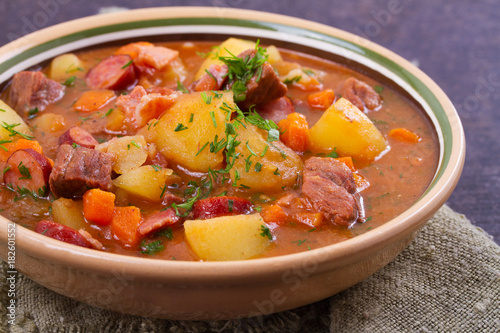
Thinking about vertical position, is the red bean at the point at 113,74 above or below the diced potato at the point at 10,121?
above

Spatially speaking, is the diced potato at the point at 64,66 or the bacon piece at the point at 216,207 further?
the diced potato at the point at 64,66

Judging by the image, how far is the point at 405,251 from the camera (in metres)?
3.58

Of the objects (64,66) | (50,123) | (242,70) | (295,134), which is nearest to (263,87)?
(242,70)

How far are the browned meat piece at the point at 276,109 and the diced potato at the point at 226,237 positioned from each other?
110 centimetres

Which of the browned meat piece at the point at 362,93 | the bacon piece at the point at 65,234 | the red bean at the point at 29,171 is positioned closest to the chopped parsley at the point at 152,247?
the bacon piece at the point at 65,234

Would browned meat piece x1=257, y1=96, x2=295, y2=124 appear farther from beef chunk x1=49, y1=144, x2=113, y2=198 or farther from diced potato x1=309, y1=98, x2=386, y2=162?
beef chunk x1=49, y1=144, x2=113, y2=198

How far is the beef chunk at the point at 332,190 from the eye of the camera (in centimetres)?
319

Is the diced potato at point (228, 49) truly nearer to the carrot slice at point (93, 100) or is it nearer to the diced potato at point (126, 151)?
the carrot slice at point (93, 100)

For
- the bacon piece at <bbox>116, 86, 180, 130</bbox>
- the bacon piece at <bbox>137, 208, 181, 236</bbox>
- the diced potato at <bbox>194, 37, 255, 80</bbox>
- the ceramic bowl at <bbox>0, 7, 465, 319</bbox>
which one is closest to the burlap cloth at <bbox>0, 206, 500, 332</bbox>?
the ceramic bowl at <bbox>0, 7, 465, 319</bbox>

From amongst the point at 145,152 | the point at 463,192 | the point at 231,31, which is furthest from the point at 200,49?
the point at 463,192

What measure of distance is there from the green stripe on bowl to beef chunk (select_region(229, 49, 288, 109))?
1034 millimetres

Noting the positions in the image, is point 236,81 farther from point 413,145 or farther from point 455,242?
point 455,242

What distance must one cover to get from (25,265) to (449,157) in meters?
2.43

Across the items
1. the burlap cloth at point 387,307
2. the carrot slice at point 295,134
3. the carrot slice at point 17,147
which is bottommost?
the burlap cloth at point 387,307
